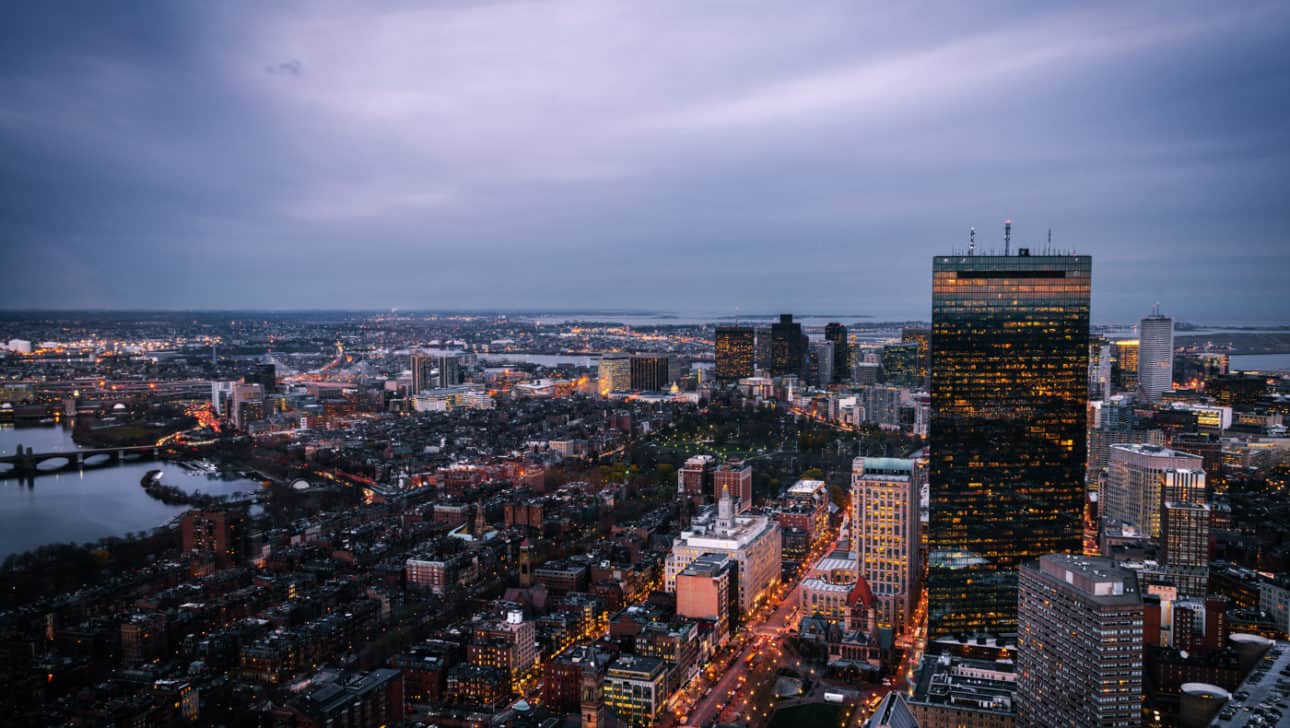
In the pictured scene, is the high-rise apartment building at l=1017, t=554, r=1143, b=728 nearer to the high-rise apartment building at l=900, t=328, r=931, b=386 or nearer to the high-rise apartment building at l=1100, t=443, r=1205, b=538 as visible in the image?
the high-rise apartment building at l=1100, t=443, r=1205, b=538

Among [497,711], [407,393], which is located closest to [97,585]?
[497,711]

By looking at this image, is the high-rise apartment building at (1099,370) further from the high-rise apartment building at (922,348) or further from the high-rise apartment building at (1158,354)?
the high-rise apartment building at (922,348)

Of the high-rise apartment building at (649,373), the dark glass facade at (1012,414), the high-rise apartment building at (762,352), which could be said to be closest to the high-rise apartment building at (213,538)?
the dark glass facade at (1012,414)

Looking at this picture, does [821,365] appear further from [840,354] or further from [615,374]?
[615,374]

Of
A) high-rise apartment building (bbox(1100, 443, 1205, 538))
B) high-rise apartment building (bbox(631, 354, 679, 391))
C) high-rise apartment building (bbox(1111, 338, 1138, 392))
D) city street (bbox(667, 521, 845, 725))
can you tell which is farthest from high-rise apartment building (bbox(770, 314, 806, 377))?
city street (bbox(667, 521, 845, 725))

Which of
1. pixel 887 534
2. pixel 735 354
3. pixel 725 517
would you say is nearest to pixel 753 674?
pixel 887 534

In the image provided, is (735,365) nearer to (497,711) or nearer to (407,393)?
(407,393)
